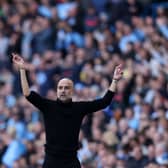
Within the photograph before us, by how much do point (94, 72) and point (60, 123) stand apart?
339 inches

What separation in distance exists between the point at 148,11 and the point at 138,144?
7268 millimetres

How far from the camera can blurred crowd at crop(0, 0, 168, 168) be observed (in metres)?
16.3

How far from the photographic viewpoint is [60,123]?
10633mm

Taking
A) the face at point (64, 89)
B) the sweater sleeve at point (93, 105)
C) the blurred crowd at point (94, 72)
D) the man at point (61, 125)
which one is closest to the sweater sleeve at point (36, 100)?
the man at point (61, 125)

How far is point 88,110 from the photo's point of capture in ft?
35.5

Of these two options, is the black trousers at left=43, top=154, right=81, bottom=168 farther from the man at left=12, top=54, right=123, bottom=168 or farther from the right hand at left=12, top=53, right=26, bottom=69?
the right hand at left=12, top=53, right=26, bottom=69

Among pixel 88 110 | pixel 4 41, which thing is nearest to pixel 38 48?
pixel 4 41

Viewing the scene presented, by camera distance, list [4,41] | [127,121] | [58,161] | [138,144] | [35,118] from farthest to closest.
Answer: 1. [4,41]
2. [35,118]
3. [127,121]
4. [138,144]
5. [58,161]

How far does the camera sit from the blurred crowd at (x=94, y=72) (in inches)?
641

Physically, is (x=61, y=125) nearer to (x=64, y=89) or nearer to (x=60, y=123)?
(x=60, y=123)

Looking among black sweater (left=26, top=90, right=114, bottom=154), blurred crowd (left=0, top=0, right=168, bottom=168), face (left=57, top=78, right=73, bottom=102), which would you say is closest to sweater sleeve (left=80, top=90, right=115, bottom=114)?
black sweater (left=26, top=90, right=114, bottom=154)

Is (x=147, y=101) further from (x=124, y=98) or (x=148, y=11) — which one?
(x=148, y=11)

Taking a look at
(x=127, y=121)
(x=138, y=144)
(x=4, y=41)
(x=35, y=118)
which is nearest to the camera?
(x=138, y=144)

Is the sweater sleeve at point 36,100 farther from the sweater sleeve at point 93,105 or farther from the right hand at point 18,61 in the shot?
the sweater sleeve at point 93,105
